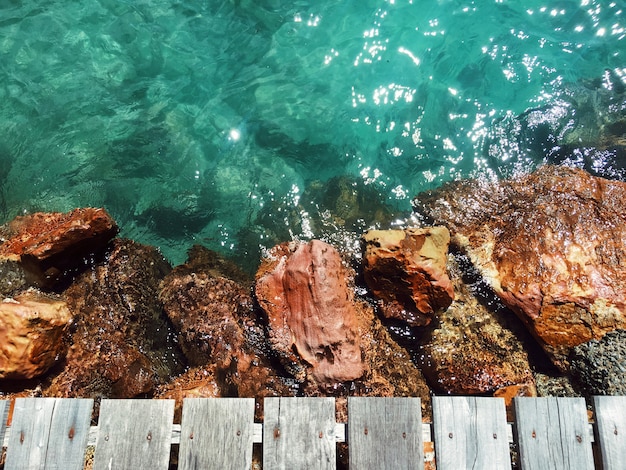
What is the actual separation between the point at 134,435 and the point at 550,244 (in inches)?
→ 159

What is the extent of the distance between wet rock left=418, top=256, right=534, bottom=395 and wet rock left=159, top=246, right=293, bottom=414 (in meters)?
1.45

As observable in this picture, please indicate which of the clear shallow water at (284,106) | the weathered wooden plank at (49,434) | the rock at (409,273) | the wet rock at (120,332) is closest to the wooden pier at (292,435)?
the weathered wooden plank at (49,434)

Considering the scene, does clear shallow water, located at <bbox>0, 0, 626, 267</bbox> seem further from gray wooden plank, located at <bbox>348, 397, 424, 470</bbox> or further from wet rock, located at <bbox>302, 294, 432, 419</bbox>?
gray wooden plank, located at <bbox>348, 397, 424, 470</bbox>

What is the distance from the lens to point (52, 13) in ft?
20.9

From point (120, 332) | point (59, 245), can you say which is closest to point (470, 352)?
point (120, 332)

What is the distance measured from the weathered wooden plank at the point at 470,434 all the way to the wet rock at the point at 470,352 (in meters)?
1.07

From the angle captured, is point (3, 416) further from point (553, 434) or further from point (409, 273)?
point (553, 434)

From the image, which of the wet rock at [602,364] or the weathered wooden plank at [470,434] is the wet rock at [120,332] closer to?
the weathered wooden plank at [470,434]

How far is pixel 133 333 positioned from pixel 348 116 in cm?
381

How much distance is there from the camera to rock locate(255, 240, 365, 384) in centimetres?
406

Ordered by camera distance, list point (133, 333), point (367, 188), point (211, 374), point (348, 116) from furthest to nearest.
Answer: point (348, 116) → point (367, 188) → point (133, 333) → point (211, 374)

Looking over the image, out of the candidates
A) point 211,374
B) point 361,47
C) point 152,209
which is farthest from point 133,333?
point 361,47

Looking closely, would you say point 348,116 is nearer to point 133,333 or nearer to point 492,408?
point 133,333

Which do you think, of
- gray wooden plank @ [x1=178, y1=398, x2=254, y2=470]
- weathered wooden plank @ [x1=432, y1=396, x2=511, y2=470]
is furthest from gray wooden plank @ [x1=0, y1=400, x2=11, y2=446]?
weathered wooden plank @ [x1=432, y1=396, x2=511, y2=470]
